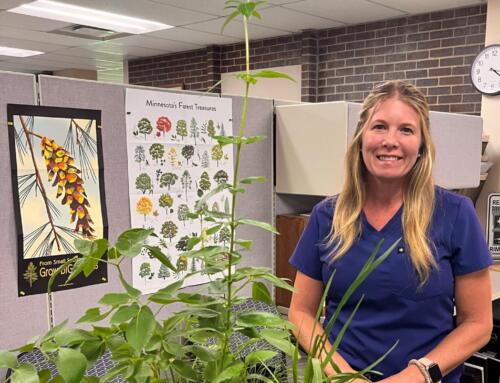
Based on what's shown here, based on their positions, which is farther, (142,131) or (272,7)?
(272,7)

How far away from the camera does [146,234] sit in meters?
0.45

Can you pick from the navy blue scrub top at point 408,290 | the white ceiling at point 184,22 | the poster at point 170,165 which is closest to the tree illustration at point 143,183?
the poster at point 170,165

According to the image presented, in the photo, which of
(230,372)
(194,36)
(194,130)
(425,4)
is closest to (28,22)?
(194,36)

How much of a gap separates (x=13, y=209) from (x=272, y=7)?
3.34m

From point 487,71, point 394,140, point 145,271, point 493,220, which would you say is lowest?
point 493,220

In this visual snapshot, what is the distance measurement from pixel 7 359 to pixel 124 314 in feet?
0.31

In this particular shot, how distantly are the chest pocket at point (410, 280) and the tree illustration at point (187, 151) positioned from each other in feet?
2.75

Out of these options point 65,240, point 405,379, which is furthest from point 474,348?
point 65,240

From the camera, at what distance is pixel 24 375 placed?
0.38 meters

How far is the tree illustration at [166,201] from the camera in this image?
1.70 m

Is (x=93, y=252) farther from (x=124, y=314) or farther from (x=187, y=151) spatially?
(x=187, y=151)

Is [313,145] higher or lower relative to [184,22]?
lower

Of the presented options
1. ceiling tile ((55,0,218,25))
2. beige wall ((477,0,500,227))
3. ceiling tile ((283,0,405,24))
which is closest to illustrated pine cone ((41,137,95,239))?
beige wall ((477,0,500,227))

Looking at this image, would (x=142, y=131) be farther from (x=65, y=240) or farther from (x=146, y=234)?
(x=146, y=234)
